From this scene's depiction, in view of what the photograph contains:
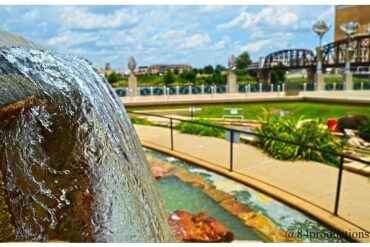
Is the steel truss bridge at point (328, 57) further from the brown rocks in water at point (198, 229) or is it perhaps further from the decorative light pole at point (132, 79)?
the brown rocks in water at point (198, 229)

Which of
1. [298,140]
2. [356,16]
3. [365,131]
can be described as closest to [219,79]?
[365,131]

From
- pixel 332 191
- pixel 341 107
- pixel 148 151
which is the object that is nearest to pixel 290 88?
pixel 341 107

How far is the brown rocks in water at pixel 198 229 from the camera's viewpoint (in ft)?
12.3

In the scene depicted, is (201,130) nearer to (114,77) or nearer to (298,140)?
(298,140)

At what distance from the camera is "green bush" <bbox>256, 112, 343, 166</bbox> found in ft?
22.3

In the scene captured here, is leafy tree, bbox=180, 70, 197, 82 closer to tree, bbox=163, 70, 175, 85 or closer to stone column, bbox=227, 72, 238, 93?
tree, bbox=163, 70, 175, 85

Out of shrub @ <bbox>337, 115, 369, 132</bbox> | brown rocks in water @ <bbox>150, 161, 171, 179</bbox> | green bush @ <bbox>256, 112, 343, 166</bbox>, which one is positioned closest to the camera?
brown rocks in water @ <bbox>150, 161, 171, 179</bbox>

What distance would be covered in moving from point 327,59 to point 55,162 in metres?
54.5

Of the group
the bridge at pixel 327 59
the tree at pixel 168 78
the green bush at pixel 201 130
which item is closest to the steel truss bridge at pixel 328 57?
the bridge at pixel 327 59

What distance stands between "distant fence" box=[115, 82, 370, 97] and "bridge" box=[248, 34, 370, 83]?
51.4 feet

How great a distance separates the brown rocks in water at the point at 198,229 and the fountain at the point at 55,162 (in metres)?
1.78

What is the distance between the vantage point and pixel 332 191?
4.96 meters

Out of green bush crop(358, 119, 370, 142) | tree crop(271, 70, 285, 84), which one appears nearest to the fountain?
green bush crop(358, 119, 370, 142)

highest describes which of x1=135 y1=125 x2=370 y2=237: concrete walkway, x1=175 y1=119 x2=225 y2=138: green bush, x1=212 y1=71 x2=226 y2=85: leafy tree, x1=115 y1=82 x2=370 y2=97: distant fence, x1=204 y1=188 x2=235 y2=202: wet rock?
x1=212 y1=71 x2=226 y2=85: leafy tree
